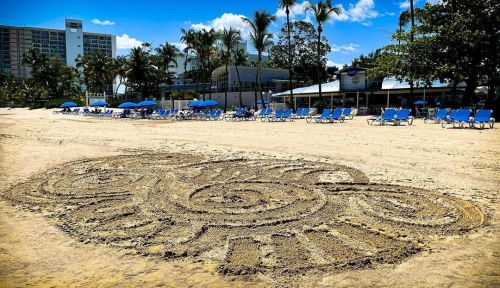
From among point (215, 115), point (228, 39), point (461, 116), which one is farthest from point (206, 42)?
point (461, 116)

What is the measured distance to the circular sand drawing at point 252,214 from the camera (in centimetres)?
334

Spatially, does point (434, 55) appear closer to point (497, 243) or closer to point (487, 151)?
point (487, 151)

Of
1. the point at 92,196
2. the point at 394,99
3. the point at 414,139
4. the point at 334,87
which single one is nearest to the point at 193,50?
the point at 334,87

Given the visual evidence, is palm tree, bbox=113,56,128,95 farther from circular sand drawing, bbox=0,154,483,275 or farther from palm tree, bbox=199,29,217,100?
circular sand drawing, bbox=0,154,483,275

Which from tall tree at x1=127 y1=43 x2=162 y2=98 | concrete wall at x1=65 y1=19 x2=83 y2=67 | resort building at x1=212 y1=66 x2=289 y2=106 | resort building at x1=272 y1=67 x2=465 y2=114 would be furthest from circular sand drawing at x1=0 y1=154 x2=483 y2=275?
concrete wall at x1=65 y1=19 x2=83 y2=67

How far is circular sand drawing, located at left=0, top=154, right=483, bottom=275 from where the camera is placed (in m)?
3.34

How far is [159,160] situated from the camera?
27.6 ft

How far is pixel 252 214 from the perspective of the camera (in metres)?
4.44

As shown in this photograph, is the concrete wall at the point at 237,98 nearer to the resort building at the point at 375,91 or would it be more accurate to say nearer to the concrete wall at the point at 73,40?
the resort building at the point at 375,91

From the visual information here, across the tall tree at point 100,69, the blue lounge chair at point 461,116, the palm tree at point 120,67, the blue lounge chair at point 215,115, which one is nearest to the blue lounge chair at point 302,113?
the blue lounge chair at point 215,115

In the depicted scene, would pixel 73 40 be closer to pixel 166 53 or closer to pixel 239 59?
pixel 166 53

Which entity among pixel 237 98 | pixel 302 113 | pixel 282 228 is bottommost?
pixel 282 228

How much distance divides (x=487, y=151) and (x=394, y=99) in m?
31.7

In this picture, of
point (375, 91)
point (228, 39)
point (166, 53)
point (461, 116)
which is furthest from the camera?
point (166, 53)
